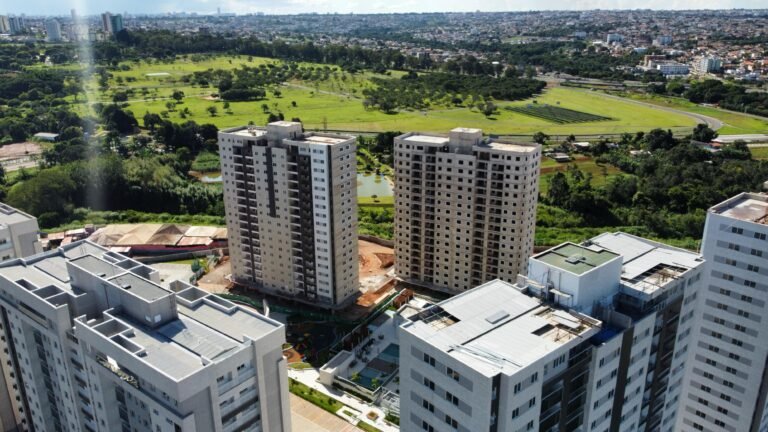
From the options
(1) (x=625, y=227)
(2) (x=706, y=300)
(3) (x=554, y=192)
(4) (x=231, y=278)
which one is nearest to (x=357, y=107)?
(3) (x=554, y=192)

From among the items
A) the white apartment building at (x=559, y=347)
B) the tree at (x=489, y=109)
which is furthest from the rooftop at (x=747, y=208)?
the tree at (x=489, y=109)

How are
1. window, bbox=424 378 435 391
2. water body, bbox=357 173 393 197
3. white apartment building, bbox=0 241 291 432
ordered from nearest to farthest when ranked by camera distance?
window, bbox=424 378 435 391, white apartment building, bbox=0 241 291 432, water body, bbox=357 173 393 197

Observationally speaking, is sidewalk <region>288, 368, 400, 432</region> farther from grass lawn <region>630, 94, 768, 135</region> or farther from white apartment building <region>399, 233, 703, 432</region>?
grass lawn <region>630, 94, 768, 135</region>

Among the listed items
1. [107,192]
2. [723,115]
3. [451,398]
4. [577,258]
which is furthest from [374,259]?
[723,115]

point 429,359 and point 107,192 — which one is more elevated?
point 429,359

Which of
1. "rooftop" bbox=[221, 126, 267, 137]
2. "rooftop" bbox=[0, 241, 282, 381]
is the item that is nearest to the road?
"rooftop" bbox=[221, 126, 267, 137]

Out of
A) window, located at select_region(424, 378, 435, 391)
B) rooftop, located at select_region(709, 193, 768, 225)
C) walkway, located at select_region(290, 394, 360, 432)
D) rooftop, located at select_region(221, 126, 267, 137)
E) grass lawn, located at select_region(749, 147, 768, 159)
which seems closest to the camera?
window, located at select_region(424, 378, 435, 391)

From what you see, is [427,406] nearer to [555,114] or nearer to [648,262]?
[648,262]
